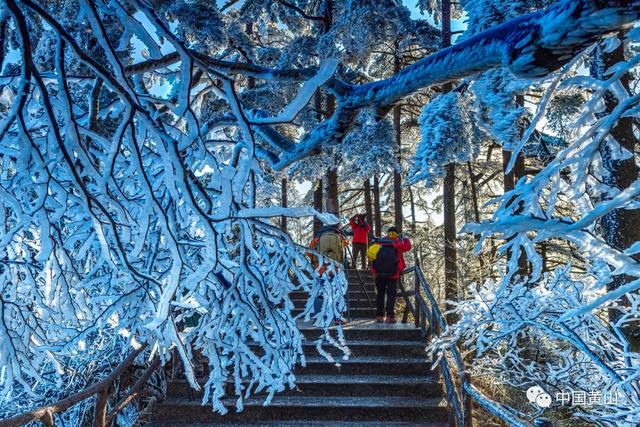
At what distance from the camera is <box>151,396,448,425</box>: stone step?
5035mm

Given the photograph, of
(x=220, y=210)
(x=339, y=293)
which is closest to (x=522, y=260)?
(x=339, y=293)

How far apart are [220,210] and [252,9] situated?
11.4 meters

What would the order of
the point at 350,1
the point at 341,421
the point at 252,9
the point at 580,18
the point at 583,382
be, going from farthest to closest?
the point at 252,9 → the point at 350,1 → the point at 341,421 → the point at 583,382 → the point at 580,18

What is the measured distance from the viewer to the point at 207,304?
2203 millimetres

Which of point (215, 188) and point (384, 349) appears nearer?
point (215, 188)

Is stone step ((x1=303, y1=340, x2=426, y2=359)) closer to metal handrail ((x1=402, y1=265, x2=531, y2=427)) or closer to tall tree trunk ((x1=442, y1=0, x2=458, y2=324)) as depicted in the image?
metal handrail ((x1=402, y1=265, x2=531, y2=427))

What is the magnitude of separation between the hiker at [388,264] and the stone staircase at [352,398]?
1.04 metres

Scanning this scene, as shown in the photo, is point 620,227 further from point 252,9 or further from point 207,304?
point 252,9

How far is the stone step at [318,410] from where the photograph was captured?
16.5 feet

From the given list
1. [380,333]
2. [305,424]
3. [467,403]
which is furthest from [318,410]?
[467,403]

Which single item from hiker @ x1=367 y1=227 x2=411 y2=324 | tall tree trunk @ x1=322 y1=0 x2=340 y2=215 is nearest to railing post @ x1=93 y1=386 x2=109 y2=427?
hiker @ x1=367 y1=227 x2=411 y2=324

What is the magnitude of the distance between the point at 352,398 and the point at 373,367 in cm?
60

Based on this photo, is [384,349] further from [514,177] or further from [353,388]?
[514,177]

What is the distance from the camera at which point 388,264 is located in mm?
6941
